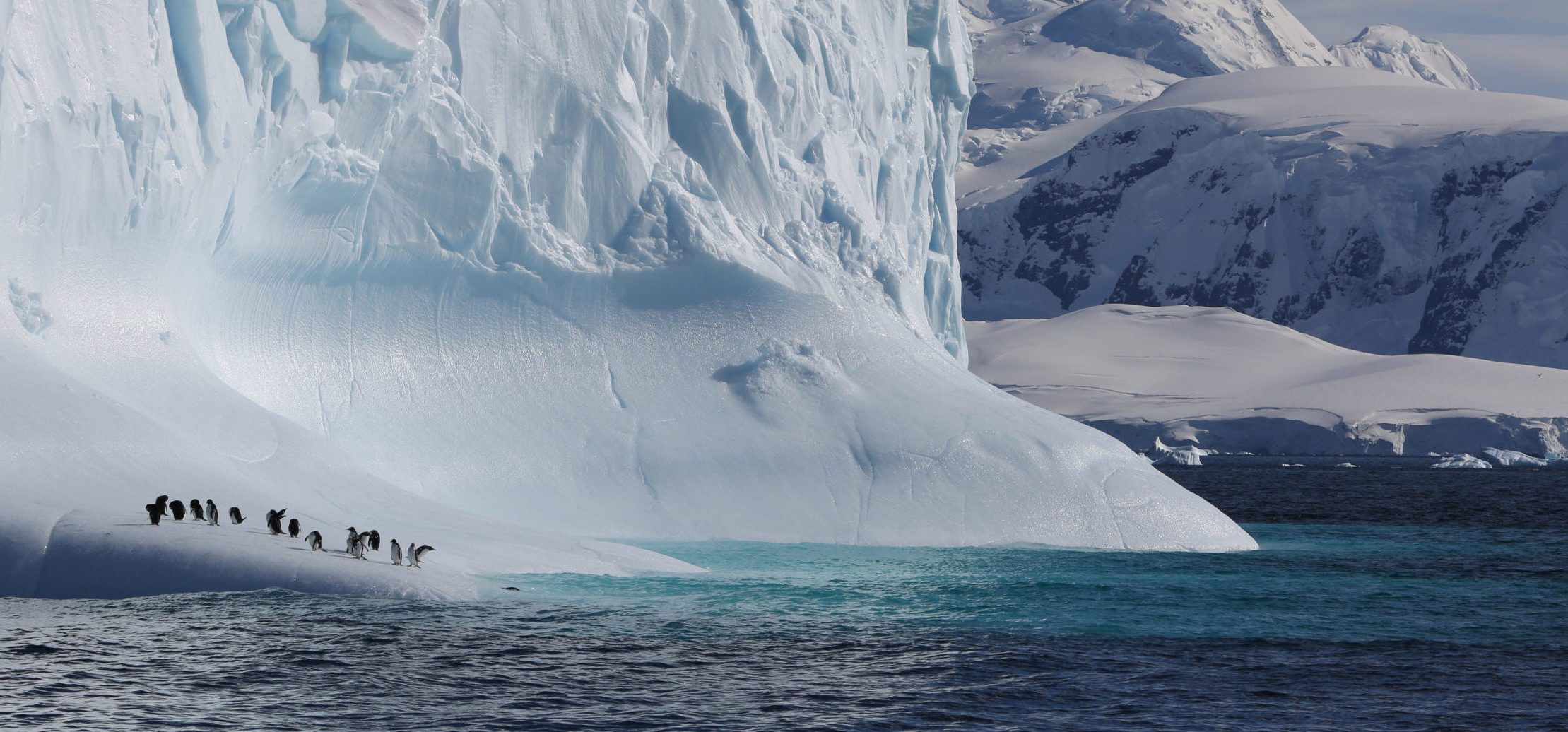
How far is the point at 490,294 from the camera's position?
2856 cm

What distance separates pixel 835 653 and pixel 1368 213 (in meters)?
170

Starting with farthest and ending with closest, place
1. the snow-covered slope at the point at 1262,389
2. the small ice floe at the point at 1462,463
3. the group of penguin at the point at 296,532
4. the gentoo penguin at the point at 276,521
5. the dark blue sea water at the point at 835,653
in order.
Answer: the snow-covered slope at the point at 1262,389
the small ice floe at the point at 1462,463
the gentoo penguin at the point at 276,521
the group of penguin at the point at 296,532
the dark blue sea water at the point at 835,653

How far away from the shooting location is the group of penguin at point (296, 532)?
62.2 ft

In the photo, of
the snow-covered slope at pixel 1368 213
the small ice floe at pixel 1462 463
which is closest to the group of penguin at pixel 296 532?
the small ice floe at pixel 1462 463

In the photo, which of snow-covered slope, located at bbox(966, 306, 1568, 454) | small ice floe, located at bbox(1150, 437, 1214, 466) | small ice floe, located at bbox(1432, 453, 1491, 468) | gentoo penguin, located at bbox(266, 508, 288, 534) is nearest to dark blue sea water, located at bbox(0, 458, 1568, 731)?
gentoo penguin, located at bbox(266, 508, 288, 534)

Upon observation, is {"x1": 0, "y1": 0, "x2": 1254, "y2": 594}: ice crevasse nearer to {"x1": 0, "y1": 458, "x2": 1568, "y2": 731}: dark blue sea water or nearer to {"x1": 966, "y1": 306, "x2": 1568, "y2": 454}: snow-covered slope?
{"x1": 0, "y1": 458, "x2": 1568, "y2": 731}: dark blue sea water

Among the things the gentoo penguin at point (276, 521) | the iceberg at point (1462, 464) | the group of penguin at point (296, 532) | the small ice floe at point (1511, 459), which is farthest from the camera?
the small ice floe at point (1511, 459)

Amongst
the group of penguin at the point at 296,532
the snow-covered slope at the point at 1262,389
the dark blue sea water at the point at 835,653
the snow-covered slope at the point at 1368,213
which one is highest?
the snow-covered slope at the point at 1368,213

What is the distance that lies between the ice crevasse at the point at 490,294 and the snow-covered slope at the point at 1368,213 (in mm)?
131554

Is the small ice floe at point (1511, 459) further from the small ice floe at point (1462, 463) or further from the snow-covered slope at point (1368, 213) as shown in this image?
the snow-covered slope at point (1368, 213)

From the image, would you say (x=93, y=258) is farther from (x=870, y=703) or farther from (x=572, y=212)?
(x=870, y=703)

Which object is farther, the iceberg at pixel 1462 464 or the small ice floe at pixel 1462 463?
the small ice floe at pixel 1462 463

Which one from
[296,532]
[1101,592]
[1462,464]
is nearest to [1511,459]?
[1462,464]

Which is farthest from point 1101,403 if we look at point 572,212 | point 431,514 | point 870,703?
point 870,703
